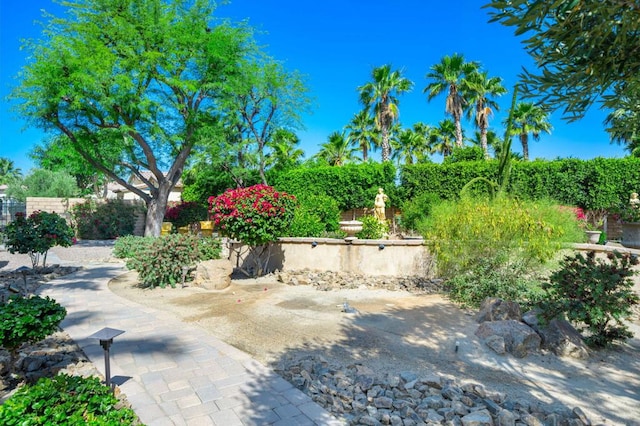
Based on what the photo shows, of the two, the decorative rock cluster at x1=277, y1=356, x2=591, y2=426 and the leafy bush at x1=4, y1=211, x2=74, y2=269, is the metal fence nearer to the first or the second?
the leafy bush at x1=4, y1=211, x2=74, y2=269

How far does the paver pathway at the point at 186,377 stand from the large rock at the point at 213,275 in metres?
2.06

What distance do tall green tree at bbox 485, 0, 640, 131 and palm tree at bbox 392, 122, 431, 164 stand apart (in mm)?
24554

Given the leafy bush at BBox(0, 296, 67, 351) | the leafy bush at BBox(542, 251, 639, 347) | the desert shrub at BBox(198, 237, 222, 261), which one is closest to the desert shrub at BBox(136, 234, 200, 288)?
the desert shrub at BBox(198, 237, 222, 261)

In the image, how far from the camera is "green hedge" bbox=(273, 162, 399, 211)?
18375mm

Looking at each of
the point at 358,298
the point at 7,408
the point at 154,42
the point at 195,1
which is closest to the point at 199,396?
the point at 7,408

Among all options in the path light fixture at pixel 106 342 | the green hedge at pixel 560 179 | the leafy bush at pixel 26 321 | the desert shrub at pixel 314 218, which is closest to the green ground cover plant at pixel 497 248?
the desert shrub at pixel 314 218

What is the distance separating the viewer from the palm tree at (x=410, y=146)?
A: 27.9 meters

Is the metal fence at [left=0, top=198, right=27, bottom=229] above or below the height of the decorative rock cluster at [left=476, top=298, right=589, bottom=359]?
above

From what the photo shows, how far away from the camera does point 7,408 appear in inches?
89.0

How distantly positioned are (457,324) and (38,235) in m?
9.14

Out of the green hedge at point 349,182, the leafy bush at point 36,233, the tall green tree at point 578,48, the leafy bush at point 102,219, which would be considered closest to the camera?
the tall green tree at point 578,48

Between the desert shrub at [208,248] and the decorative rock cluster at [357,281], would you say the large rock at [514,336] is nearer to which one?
the decorative rock cluster at [357,281]

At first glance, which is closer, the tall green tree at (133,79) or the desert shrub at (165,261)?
the desert shrub at (165,261)

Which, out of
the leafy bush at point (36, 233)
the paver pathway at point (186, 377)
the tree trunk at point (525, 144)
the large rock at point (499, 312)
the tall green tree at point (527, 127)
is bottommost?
the paver pathway at point (186, 377)
